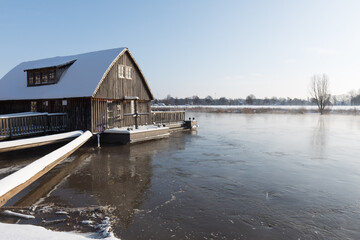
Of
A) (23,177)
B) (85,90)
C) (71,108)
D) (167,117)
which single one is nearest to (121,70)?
(85,90)

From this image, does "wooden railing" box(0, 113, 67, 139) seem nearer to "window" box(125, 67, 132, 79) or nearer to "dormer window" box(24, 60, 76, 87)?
"dormer window" box(24, 60, 76, 87)

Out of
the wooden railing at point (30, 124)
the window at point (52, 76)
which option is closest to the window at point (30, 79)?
the window at point (52, 76)

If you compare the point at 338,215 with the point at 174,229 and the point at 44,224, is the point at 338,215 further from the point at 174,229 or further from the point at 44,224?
the point at 44,224

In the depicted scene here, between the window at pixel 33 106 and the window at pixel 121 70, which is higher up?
the window at pixel 121 70

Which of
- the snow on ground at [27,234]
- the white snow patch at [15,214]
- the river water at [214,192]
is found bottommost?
the river water at [214,192]

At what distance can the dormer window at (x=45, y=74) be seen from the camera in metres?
21.3

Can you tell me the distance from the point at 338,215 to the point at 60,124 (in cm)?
1827

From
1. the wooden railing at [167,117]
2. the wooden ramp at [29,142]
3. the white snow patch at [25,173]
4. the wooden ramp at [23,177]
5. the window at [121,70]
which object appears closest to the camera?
the wooden ramp at [23,177]

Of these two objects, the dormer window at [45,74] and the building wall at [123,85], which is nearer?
the building wall at [123,85]

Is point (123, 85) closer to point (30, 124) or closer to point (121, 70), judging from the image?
point (121, 70)

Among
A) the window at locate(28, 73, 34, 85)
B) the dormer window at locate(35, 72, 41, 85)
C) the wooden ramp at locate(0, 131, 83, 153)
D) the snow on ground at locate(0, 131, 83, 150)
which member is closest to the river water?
the wooden ramp at locate(0, 131, 83, 153)

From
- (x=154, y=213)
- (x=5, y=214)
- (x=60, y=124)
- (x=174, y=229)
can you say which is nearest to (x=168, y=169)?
(x=154, y=213)

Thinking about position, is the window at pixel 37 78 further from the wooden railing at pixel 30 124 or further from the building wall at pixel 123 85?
the building wall at pixel 123 85

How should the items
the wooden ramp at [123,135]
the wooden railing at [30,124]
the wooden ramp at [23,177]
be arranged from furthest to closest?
the wooden ramp at [123,135]
the wooden railing at [30,124]
the wooden ramp at [23,177]
